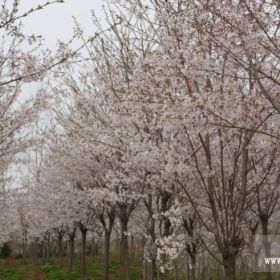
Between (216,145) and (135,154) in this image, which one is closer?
(216,145)

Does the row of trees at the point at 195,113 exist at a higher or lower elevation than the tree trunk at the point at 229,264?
higher

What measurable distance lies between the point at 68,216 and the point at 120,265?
9335 mm

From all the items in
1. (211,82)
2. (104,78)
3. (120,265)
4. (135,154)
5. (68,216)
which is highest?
(104,78)

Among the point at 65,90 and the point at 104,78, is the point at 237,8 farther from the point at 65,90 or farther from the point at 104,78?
the point at 65,90

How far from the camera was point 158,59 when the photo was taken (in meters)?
6.54

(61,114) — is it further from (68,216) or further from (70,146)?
(68,216)

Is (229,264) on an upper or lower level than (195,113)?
lower

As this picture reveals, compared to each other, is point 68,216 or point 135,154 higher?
point 135,154

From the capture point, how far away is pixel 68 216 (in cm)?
1892

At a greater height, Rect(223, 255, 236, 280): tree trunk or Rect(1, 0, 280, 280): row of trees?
Rect(1, 0, 280, 280): row of trees

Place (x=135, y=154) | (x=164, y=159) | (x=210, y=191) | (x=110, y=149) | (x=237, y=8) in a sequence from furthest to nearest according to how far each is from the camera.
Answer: (x=110, y=149), (x=135, y=154), (x=164, y=159), (x=210, y=191), (x=237, y=8)

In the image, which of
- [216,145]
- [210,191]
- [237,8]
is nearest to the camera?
[237,8]

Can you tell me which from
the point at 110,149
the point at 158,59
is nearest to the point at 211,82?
the point at 158,59

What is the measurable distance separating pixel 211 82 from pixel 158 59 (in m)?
0.91
